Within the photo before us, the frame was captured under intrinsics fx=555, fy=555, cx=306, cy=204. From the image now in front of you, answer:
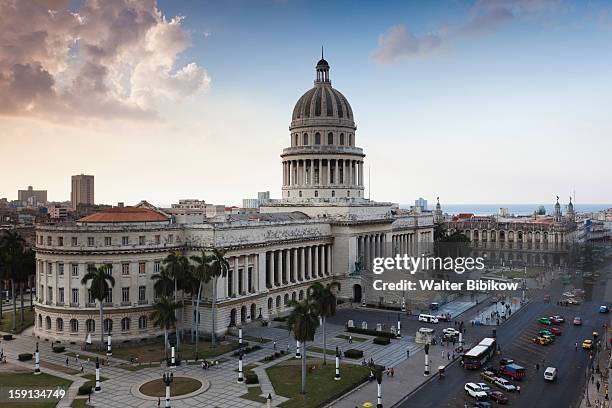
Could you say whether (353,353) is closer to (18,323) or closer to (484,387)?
(484,387)

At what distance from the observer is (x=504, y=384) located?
6456 centimetres

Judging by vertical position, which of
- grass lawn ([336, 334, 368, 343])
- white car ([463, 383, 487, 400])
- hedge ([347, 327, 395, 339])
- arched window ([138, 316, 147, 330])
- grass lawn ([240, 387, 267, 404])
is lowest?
grass lawn ([240, 387, 267, 404])

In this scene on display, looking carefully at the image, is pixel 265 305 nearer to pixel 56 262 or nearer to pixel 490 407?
pixel 56 262

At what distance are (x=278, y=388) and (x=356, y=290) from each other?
57.5 m

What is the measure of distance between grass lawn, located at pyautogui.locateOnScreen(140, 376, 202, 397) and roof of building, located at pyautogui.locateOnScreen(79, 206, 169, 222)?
30.3 m

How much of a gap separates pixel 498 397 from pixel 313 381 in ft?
68.2

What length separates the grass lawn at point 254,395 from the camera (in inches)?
2352

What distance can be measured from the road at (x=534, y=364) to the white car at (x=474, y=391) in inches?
26.1

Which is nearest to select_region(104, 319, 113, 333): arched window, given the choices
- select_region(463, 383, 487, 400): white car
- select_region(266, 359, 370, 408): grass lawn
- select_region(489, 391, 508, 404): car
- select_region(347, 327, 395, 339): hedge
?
select_region(266, 359, 370, 408): grass lawn

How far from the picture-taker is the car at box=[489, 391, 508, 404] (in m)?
59.5

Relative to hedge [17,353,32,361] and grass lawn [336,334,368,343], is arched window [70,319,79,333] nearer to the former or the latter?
hedge [17,353,32,361]

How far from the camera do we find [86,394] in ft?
200

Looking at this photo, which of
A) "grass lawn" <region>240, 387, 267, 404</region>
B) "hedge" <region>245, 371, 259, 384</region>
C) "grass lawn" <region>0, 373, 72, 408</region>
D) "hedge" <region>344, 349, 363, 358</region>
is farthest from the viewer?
"hedge" <region>344, 349, 363, 358</region>

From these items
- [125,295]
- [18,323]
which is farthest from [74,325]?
[18,323]
